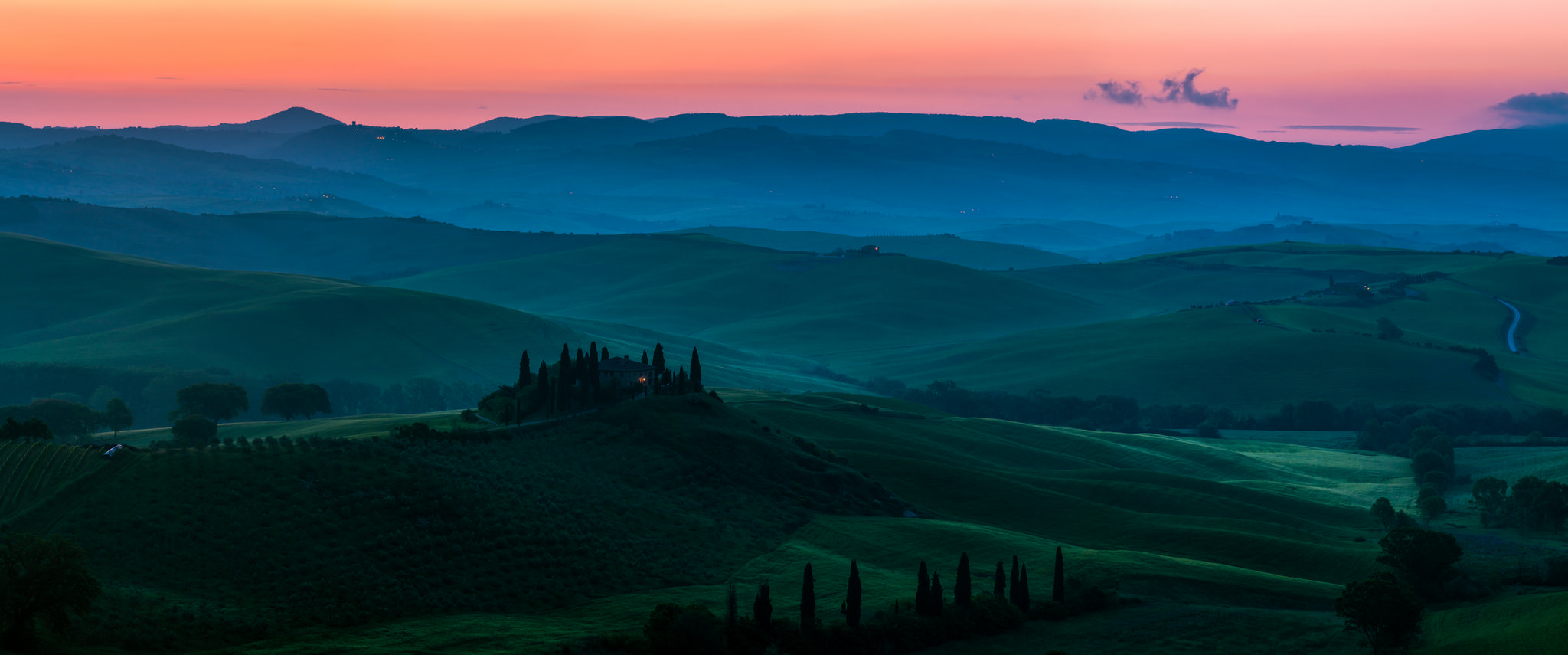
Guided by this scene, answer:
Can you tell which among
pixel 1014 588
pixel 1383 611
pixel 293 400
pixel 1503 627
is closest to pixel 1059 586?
pixel 1014 588

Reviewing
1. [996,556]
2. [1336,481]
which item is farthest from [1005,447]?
[996,556]

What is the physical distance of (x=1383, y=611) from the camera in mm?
63594

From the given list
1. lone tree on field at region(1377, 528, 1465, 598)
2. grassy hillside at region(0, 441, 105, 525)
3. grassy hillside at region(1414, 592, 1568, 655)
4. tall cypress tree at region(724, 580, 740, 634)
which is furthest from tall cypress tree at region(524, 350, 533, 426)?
grassy hillside at region(1414, 592, 1568, 655)

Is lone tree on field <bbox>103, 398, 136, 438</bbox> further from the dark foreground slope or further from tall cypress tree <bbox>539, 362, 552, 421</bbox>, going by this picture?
the dark foreground slope

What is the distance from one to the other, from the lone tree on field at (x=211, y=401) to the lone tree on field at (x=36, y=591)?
342 ft

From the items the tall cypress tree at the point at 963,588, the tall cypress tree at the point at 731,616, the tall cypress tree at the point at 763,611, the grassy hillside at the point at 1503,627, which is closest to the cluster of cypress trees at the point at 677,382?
the tall cypress tree at the point at 963,588

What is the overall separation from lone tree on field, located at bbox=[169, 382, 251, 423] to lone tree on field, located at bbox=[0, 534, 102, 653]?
104 m

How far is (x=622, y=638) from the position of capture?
58250 millimetres

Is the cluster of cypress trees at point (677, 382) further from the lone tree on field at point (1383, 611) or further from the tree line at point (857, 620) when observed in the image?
the lone tree on field at point (1383, 611)

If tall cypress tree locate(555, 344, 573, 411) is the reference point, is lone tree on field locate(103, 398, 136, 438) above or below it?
below

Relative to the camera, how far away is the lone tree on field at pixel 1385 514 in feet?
381

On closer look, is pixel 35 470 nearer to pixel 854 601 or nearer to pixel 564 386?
pixel 564 386

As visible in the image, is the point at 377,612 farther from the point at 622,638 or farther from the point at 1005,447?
the point at 1005,447

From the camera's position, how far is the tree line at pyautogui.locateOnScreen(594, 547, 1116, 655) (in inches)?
2280
